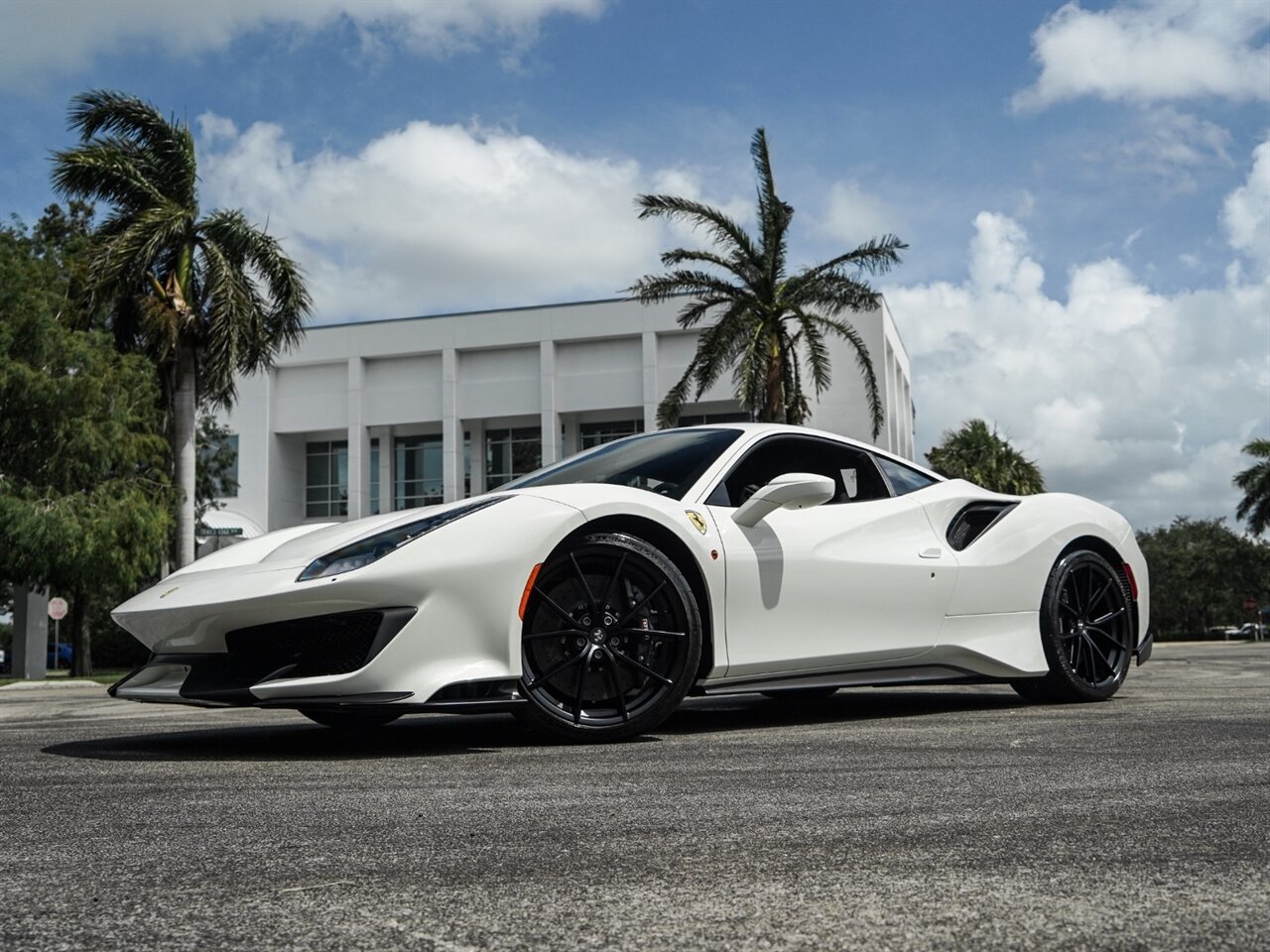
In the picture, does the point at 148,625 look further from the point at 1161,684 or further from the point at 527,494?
the point at 1161,684

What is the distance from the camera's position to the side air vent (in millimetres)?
6039

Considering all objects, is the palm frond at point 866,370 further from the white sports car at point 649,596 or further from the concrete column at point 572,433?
the concrete column at point 572,433

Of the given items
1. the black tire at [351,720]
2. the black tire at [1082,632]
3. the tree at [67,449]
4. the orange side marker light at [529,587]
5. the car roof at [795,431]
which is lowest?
the black tire at [351,720]

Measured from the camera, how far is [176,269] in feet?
76.4

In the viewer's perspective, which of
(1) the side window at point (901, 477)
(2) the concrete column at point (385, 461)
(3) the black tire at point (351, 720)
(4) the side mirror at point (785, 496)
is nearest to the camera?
(4) the side mirror at point (785, 496)

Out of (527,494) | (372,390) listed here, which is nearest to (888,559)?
(527,494)

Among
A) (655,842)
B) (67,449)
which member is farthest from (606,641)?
(67,449)

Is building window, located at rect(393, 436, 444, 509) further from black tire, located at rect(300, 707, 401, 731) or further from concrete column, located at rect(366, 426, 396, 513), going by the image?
black tire, located at rect(300, 707, 401, 731)

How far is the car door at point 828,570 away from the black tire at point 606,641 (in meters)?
0.31

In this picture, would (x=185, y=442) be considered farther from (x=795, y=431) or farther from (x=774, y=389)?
(x=795, y=431)

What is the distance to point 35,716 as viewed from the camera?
7367 mm

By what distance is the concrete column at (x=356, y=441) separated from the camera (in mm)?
50562

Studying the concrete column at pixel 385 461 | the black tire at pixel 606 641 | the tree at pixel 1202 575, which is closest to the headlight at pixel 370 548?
the black tire at pixel 606 641

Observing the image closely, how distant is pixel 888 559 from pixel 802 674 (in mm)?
723
